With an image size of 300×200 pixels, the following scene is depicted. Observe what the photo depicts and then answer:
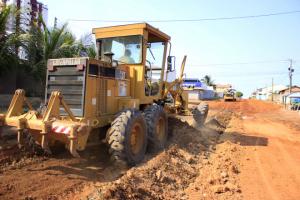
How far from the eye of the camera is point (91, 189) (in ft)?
18.6

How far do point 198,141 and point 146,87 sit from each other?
245cm

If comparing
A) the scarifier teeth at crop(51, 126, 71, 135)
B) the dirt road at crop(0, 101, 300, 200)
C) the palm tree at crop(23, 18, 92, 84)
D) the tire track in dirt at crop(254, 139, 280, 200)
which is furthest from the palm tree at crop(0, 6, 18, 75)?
the tire track in dirt at crop(254, 139, 280, 200)

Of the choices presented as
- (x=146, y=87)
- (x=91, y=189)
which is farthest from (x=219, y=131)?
(x=91, y=189)

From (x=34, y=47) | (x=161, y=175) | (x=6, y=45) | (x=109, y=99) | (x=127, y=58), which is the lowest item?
(x=161, y=175)

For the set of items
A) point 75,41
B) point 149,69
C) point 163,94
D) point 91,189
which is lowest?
point 91,189

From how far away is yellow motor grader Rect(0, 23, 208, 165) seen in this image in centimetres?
629

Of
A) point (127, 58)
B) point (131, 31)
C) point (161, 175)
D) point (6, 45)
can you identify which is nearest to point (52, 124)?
point (161, 175)

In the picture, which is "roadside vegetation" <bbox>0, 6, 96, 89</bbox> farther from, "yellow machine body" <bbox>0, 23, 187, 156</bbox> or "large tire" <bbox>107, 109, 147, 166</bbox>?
"large tire" <bbox>107, 109, 147, 166</bbox>

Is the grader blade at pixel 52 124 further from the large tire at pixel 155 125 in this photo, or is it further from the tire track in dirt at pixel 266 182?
the tire track in dirt at pixel 266 182

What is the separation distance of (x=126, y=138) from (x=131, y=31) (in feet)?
9.96

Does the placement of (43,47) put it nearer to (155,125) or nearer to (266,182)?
(155,125)

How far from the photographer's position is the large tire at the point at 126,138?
21.7ft

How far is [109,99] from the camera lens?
25.0 ft

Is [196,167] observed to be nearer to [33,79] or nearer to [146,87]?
[146,87]
